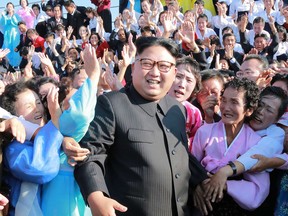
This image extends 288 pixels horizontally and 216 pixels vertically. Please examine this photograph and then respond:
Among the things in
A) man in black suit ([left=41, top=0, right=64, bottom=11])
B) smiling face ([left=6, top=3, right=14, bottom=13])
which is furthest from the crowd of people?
smiling face ([left=6, top=3, right=14, bottom=13])

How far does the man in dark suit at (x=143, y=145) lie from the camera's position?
2.24 m

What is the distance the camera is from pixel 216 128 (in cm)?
280

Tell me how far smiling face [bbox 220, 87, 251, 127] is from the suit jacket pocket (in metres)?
0.62

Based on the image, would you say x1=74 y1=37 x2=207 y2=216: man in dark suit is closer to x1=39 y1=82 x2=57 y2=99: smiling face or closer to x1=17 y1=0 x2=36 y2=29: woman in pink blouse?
x1=39 y1=82 x2=57 y2=99: smiling face

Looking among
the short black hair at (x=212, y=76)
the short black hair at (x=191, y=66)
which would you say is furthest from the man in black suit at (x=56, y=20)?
the short black hair at (x=191, y=66)

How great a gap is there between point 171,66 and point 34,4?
1231cm

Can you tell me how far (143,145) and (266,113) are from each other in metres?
0.98

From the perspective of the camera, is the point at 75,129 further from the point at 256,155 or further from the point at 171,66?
the point at 256,155

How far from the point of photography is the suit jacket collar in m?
2.40

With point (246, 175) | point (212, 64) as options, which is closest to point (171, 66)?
point (246, 175)

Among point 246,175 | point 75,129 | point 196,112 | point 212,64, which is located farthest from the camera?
point 212,64

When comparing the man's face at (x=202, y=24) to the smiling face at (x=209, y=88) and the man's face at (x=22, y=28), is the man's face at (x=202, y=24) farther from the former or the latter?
the smiling face at (x=209, y=88)

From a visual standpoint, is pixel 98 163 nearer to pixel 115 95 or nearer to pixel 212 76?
pixel 115 95

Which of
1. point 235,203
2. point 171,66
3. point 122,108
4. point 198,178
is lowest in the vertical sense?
point 235,203
